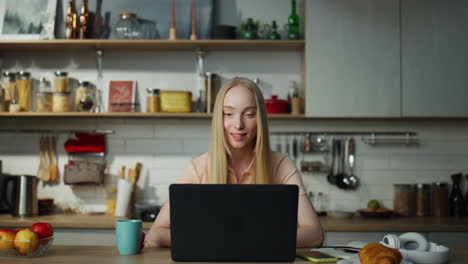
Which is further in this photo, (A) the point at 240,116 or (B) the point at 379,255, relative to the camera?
(A) the point at 240,116

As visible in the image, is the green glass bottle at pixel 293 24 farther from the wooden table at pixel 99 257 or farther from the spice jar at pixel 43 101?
the wooden table at pixel 99 257

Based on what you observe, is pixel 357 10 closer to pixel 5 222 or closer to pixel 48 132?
pixel 48 132

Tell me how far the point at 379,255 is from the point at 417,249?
0.28 meters

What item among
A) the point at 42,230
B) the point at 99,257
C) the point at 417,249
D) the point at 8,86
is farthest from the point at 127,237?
the point at 8,86

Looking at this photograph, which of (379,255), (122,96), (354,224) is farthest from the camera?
(122,96)

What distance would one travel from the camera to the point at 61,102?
153 inches

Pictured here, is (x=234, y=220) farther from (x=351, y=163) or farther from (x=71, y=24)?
(x=71, y=24)

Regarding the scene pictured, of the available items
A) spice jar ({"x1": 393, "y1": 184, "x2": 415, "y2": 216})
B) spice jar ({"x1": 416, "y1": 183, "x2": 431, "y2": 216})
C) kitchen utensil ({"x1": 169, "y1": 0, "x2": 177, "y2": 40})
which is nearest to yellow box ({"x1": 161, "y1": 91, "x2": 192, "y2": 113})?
kitchen utensil ({"x1": 169, "y1": 0, "x2": 177, "y2": 40})

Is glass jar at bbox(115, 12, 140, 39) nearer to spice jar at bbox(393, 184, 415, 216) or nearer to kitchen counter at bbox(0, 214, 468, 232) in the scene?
kitchen counter at bbox(0, 214, 468, 232)

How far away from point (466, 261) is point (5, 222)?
278 centimetres

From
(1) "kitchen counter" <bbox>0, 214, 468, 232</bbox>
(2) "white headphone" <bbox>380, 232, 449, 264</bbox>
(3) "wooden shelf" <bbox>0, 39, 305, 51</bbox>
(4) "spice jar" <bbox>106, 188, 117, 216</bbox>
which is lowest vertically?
(1) "kitchen counter" <bbox>0, 214, 468, 232</bbox>

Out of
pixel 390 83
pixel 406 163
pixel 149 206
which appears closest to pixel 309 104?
pixel 390 83

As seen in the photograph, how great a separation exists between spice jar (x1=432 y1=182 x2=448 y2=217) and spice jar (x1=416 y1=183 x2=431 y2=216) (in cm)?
3

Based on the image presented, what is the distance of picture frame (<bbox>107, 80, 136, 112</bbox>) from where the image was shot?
3971mm
